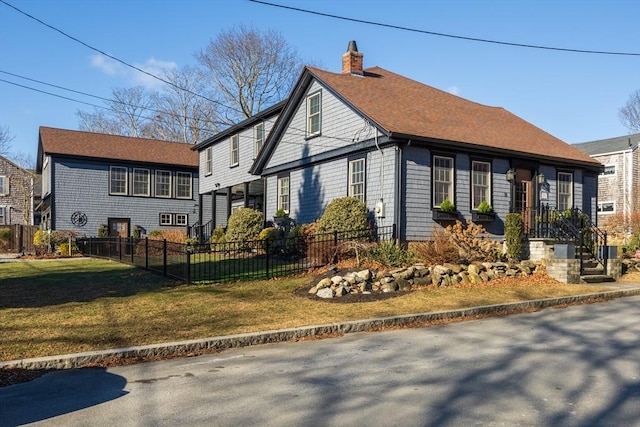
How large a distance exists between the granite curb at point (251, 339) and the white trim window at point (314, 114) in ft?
35.7

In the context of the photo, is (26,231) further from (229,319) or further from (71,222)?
(229,319)

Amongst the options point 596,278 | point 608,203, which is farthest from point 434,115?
point 608,203

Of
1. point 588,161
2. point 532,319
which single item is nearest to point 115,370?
point 532,319

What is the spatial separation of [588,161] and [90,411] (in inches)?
791

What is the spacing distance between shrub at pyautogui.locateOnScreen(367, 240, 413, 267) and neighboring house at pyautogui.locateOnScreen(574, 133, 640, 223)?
82.9 ft

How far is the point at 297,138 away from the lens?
2144cm

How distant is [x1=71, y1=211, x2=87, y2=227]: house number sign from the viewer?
30844 mm

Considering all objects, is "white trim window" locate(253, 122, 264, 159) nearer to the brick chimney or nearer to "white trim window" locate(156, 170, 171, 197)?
the brick chimney

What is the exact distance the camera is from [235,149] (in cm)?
2838

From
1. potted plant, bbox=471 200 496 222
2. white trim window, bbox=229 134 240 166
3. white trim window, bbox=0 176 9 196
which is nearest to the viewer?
potted plant, bbox=471 200 496 222

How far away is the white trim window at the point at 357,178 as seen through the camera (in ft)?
58.5

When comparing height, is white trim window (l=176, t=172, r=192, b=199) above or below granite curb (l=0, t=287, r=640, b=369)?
above

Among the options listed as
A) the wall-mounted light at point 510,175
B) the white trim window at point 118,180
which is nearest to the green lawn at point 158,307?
the wall-mounted light at point 510,175

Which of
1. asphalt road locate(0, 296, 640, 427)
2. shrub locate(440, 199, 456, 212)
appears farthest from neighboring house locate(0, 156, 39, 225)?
asphalt road locate(0, 296, 640, 427)
